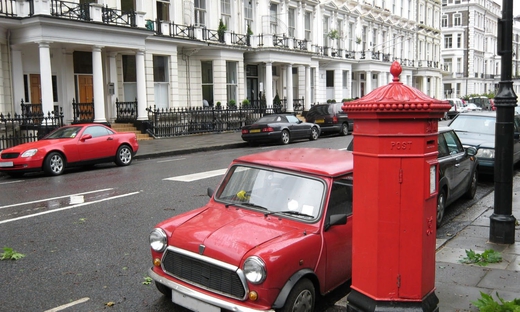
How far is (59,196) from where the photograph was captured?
32.9ft

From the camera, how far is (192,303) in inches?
158

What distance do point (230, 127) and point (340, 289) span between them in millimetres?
23346

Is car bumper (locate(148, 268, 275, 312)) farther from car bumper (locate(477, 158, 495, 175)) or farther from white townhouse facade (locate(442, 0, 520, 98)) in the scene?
white townhouse facade (locate(442, 0, 520, 98))

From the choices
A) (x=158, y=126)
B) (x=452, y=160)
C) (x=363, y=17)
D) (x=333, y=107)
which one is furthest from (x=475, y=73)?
(x=452, y=160)

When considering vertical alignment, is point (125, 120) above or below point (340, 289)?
above

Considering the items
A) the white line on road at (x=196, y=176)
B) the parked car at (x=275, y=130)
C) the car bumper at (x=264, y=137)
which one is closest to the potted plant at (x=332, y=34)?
the parked car at (x=275, y=130)

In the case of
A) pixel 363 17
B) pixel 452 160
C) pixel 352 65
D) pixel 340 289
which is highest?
pixel 363 17

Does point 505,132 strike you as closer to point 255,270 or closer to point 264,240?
point 264,240

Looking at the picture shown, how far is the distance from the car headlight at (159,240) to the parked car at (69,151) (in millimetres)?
9768

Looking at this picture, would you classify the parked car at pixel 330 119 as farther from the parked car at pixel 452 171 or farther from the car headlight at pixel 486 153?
the parked car at pixel 452 171

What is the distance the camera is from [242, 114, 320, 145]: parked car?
832 inches

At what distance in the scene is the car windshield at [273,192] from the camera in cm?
456

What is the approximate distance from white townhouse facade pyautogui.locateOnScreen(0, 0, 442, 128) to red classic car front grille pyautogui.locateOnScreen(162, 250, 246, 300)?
17.4 m

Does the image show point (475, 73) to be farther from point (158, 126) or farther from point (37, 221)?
point (37, 221)
